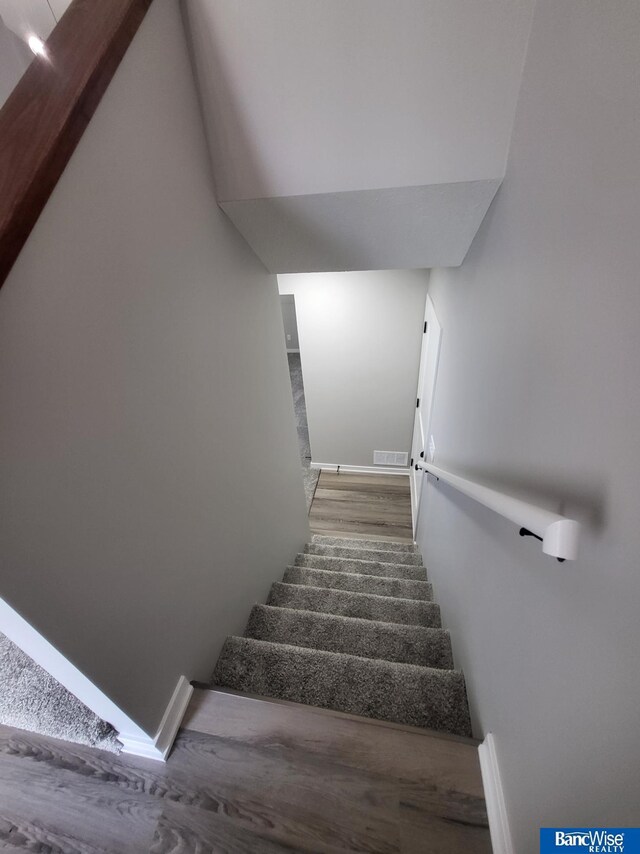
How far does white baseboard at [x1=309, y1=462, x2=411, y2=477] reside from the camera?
168 inches

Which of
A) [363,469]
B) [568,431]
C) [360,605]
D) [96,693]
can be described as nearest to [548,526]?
[568,431]

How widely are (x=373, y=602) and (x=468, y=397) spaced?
1213 mm

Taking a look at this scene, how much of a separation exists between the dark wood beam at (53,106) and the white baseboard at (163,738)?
3.83 feet

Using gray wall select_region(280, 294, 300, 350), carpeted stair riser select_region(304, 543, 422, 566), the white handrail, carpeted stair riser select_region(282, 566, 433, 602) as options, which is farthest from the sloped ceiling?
gray wall select_region(280, 294, 300, 350)

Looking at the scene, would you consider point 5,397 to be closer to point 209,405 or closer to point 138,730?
point 209,405

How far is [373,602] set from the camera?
5.90 ft

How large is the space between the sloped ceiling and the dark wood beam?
33 centimetres

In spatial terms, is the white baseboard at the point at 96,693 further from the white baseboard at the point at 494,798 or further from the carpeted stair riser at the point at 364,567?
the carpeted stair riser at the point at 364,567

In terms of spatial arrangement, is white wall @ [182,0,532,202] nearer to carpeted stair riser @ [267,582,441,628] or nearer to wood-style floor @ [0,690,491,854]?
wood-style floor @ [0,690,491,854]

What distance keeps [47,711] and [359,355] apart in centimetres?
336

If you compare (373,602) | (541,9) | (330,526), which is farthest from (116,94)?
(330,526)

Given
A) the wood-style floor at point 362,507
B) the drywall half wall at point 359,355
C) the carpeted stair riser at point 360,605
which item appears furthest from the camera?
the wood-style floor at point 362,507

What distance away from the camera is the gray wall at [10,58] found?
926mm

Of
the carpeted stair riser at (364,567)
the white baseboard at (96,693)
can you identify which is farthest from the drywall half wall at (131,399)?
the carpeted stair riser at (364,567)
